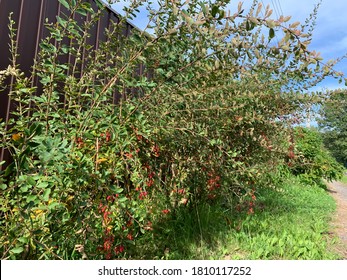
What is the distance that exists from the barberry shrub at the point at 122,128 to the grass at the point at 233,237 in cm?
22

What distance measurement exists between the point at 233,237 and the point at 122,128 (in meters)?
2.03

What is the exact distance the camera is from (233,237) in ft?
11.0

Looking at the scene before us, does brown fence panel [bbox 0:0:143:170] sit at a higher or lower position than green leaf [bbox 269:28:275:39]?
higher

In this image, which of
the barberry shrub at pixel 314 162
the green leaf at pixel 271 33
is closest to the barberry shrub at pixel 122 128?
the green leaf at pixel 271 33

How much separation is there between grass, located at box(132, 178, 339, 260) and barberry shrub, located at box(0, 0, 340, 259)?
22cm

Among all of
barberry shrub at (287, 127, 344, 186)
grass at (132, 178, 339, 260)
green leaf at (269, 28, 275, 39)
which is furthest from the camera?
barberry shrub at (287, 127, 344, 186)

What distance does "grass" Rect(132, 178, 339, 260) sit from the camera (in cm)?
294

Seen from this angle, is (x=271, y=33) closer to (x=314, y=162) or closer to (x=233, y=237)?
(x=233, y=237)

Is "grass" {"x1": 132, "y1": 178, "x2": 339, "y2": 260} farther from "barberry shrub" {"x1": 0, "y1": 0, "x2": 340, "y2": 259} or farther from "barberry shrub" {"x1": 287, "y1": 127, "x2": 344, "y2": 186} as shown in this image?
"barberry shrub" {"x1": 287, "y1": 127, "x2": 344, "y2": 186}

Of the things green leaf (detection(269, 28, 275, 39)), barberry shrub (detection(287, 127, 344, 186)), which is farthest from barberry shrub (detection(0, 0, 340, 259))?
barberry shrub (detection(287, 127, 344, 186))

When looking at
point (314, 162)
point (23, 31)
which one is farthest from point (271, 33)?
point (314, 162)

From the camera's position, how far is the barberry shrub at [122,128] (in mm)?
1507

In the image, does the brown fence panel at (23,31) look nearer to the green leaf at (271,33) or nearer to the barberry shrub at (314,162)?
the green leaf at (271,33)

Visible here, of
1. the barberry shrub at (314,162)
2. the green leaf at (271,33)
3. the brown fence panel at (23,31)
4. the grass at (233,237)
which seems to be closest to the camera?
the green leaf at (271,33)
